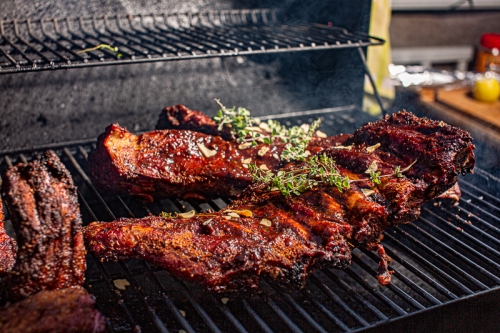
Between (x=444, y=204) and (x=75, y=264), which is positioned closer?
(x=75, y=264)

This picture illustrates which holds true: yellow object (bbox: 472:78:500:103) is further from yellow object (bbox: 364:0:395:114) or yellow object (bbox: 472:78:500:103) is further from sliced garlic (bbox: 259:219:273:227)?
sliced garlic (bbox: 259:219:273:227)

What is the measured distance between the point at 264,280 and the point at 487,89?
4519 mm

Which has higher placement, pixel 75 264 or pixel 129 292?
pixel 75 264

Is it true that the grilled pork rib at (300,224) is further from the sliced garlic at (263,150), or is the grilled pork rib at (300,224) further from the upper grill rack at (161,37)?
the upper grill rack at (161,37)

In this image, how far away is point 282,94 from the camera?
452 centimetres

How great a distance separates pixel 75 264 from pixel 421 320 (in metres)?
1.50

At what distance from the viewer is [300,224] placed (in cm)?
234

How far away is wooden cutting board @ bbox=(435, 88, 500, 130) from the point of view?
5734mm

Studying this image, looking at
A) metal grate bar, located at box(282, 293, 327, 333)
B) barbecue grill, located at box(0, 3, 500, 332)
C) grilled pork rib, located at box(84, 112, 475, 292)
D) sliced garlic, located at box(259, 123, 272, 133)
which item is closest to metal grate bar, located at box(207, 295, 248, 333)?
barbecue grill, located at box(0, 3, 500, 332)

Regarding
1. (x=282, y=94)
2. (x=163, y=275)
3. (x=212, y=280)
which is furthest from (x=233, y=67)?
(x=212, y=280)

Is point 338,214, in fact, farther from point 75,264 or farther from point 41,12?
point 41,12

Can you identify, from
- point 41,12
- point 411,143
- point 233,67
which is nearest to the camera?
point 411,143

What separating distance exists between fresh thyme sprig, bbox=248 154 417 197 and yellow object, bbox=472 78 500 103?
13.3ft

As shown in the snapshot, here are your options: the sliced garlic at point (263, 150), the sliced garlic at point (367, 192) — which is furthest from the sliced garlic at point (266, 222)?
the sliced garlic at point (263, 150)
